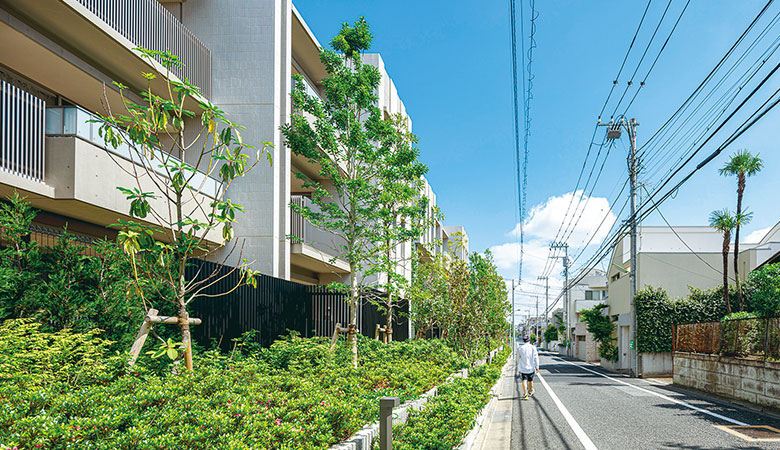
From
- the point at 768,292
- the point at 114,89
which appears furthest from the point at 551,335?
the point at 114,89

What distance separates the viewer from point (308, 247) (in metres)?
16.7

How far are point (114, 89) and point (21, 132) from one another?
3679 millimetres

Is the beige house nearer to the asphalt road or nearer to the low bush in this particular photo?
the asphalt road

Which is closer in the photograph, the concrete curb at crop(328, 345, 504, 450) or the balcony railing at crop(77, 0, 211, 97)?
the concrete curb at crop(328, 345, 504, 450)

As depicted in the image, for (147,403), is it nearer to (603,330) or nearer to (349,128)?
(349,128)

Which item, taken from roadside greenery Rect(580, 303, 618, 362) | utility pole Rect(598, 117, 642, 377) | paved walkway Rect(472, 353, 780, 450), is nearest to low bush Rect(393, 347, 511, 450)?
paved walkway Rect(472, 353, 780, 450)

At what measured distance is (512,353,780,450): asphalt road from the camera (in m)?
8.79

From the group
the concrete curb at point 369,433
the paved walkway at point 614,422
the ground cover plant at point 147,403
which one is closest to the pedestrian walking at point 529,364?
the paved walkway at point 614,422

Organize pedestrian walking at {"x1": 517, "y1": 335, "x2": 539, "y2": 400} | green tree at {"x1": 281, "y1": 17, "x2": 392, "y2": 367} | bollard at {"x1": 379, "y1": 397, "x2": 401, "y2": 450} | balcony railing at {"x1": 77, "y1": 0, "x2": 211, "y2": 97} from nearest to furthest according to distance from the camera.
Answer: bollard at {"x1": 379, "y1": 397, "x2": 401, "y2": 450}
balcony railing at {"x1": 77, "y1": 0, "x2": 211, "y2": 97}
green tree at {"x1": 281, "y1": 17, "x2": 392, "y2": 367}
pedestrian walking at {"x1": 517, "y1": 335, "x2": 539, "y2": 400}

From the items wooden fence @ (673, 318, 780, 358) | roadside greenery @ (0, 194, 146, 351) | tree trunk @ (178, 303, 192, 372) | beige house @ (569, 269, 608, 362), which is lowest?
beige house @ (569, 269, 608, 362)

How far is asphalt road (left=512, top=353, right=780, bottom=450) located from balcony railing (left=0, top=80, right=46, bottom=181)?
9.31 m

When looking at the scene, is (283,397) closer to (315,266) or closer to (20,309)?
(20,309)

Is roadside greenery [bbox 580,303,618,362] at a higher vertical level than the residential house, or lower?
lower

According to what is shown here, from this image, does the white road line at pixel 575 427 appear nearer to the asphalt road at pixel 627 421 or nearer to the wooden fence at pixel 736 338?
the asphalt road at pixel 627 421
